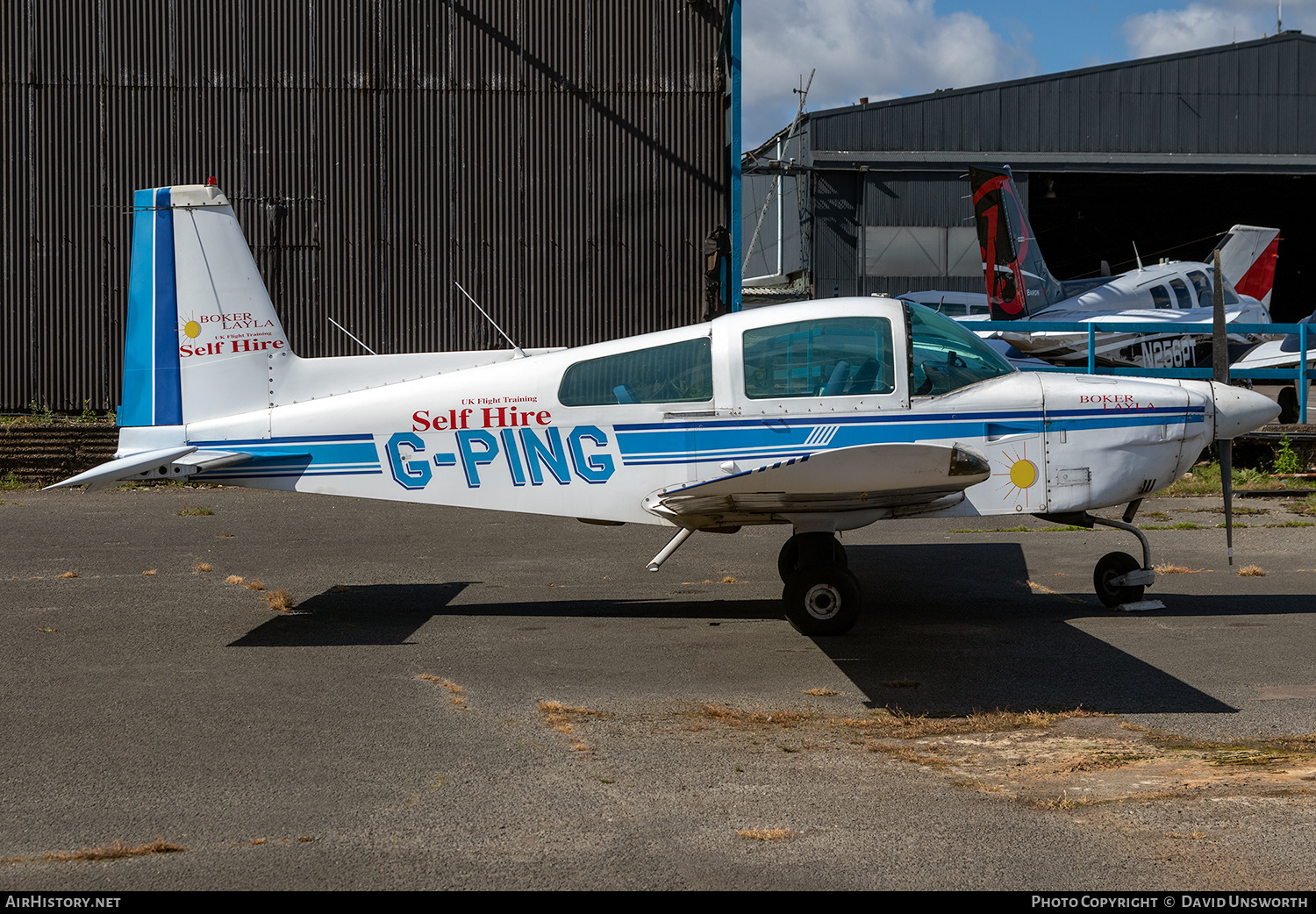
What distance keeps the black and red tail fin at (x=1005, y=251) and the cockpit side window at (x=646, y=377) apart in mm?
15799

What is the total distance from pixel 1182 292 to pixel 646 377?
17566 millimetres

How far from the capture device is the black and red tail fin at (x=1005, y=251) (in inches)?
849

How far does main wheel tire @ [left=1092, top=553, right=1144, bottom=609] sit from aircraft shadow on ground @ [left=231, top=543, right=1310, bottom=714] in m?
0.10

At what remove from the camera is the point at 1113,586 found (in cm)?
763

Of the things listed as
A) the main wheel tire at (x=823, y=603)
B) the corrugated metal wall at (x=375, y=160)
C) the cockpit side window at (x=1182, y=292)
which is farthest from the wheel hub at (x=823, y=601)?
the cockpit side window at (x=1182, y=292)

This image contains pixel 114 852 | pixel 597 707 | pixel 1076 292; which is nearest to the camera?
pixel 114 852

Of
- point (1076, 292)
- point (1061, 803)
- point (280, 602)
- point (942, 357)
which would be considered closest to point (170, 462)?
point (280, 602)

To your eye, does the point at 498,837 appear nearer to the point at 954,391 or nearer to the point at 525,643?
the point at 525,643

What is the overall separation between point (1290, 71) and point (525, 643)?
110 ft

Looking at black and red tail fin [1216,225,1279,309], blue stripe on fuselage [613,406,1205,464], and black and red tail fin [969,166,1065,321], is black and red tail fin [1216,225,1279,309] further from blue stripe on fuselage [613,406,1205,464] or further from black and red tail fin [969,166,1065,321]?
blue stripe on fuselage [613,406,1205,464]

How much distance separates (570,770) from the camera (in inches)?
178

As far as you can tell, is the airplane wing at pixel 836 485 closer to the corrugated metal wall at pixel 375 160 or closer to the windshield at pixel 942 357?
the windshield at pixel 942 357

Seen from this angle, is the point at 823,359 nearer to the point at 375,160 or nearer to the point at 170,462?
the point at 170,462

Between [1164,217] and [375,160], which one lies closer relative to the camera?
[375,160]
